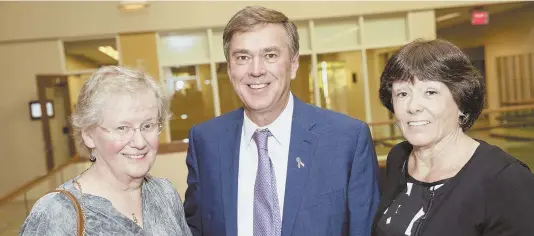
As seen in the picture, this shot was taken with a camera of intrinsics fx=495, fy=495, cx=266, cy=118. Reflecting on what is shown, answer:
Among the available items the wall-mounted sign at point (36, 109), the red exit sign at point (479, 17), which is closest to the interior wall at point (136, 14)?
the red exit sign at point (479, 17)

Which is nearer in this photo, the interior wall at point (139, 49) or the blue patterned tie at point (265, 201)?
the blue patterned tie at point (265, 201)

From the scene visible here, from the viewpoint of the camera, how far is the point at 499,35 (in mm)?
12695

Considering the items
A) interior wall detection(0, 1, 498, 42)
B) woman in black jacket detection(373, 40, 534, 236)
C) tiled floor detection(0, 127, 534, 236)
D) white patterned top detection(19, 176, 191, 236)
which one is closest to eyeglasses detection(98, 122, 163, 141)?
white patterned top detection(19, 176, 191, 236)

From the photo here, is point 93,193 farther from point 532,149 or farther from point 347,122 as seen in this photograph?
point 532,149

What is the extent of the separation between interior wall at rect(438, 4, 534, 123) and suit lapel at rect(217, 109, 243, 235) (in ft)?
31.7

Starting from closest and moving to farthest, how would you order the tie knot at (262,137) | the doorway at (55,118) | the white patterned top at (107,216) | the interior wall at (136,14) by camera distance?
1. the white patterned top at (107,216)
2. the tie knot at (262,137)
3. the doorway at (55,118)
4. the interior wall at (136,14)

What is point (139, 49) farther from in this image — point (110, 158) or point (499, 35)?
point (110, 158)

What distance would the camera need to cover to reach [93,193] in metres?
1.76

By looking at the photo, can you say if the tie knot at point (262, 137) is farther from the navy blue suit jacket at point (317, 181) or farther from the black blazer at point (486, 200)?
the black blazer at point (486, 200)

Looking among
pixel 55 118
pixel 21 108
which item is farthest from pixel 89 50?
pixel 21 108

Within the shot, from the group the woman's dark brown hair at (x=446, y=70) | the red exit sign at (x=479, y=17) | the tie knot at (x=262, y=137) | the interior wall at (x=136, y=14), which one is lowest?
Result: the tie knot at (x=262, y=137)

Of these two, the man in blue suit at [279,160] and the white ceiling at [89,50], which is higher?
the white ceiling at [89,50]

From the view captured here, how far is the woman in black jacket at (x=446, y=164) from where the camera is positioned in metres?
1.62

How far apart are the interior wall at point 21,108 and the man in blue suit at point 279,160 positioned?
10028mm
